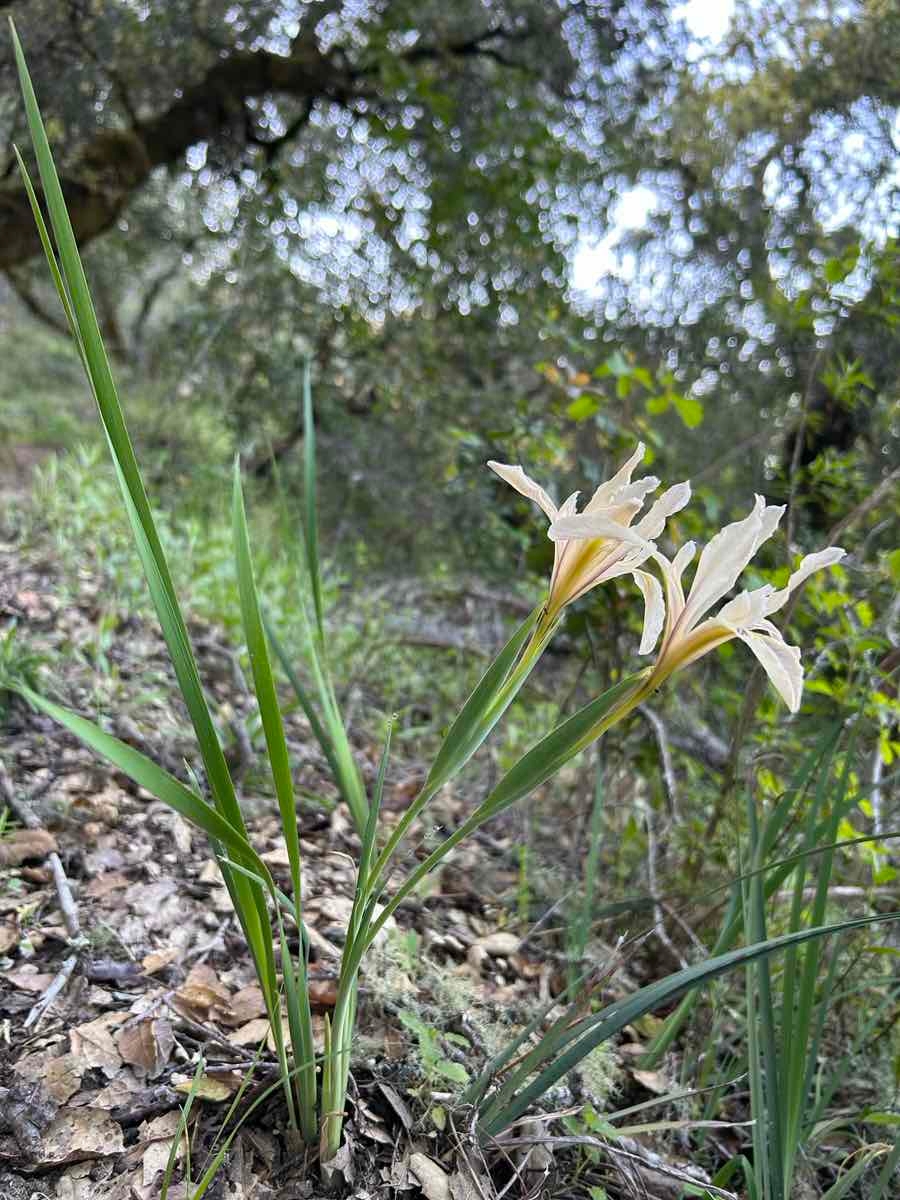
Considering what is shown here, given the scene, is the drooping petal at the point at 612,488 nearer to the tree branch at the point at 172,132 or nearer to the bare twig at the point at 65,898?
the bare twig at the point at 65,898

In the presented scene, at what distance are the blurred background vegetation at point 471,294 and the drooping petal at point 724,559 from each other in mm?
1155

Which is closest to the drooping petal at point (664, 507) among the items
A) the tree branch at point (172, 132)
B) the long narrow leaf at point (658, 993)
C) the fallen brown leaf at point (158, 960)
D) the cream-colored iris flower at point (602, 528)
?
the cream-colored iris flower at point (602, 528)

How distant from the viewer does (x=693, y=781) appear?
2102mm

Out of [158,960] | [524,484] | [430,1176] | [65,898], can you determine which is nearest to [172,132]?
[65,898]

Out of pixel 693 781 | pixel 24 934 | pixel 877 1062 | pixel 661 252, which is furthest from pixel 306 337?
pixel 877 1062

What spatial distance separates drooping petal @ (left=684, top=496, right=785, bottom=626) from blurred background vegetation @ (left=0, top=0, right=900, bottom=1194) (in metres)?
1.15

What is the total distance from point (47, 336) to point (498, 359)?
5.88 meters

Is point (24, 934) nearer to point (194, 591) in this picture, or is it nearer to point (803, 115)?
point (194, 591)

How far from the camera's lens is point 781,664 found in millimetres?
688

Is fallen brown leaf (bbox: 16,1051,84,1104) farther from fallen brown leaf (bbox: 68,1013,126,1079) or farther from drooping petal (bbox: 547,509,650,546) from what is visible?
drooping petal (bbox: 547,509,650,546)

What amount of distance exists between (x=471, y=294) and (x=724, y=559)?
3.17 metres

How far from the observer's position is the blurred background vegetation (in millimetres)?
2367

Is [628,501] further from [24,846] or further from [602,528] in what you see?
[24,846]

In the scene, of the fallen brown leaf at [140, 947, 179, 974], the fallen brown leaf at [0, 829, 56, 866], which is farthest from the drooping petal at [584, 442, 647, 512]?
the fallen brown leaf at [0, 829, 56, 866]
